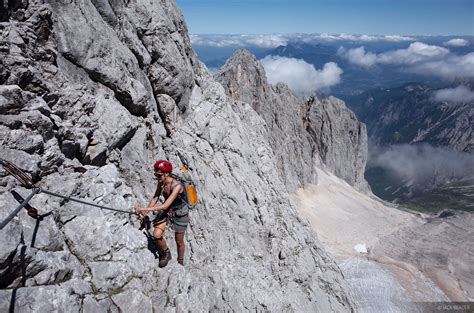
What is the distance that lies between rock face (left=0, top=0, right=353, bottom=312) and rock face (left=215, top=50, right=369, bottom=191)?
112 feet

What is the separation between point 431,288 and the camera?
5447cm

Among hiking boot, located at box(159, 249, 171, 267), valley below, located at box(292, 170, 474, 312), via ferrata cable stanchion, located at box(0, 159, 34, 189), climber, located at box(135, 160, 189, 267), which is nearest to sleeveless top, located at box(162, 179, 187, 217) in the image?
climber, located at box(135, 160, 189, 267)

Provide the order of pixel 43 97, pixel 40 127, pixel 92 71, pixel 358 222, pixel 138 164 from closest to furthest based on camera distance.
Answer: pixel 40 127
pixel 43 97
pixel 92 71
pixel 138 164
pixel 358 222

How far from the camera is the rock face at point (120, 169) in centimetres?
1007

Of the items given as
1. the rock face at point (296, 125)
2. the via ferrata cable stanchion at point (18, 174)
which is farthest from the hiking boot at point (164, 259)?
the rock face at point (296, 125)

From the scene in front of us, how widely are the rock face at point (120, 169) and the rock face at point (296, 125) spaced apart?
3422 cm

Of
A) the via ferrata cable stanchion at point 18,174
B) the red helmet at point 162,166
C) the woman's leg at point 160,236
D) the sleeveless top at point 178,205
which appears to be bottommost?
the woman's leg at point 160,236

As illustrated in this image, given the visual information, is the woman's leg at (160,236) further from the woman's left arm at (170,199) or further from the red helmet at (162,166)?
the red helmet at (162,166)

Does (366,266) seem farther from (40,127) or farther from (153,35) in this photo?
(40,127)

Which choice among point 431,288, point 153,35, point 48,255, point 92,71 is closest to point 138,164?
point 92,71

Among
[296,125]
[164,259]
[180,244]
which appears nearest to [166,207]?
[164,259]

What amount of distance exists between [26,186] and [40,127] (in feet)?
6.79

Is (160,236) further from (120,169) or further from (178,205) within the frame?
(120,169)

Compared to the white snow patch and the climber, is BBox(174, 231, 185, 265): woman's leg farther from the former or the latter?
the white snow patch
